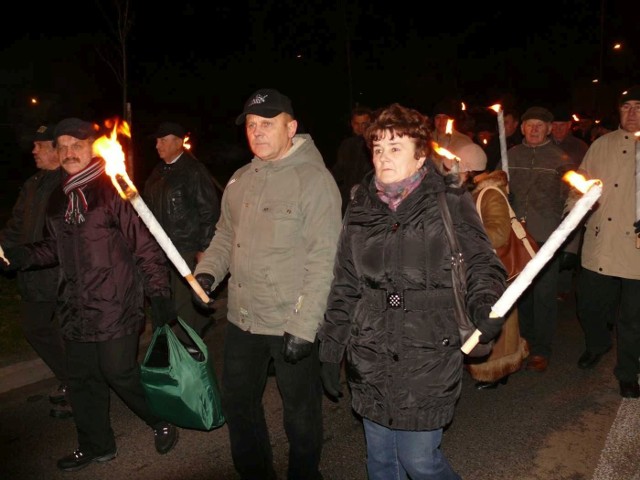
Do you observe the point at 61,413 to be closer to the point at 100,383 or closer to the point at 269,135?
the point at 100,383

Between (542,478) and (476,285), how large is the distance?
182 centimetres

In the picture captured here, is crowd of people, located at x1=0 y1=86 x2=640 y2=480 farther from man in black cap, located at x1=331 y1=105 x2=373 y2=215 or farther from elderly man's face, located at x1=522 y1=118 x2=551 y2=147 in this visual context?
man in black cap, located at x1=331 y1=105 x2=373 y2=215

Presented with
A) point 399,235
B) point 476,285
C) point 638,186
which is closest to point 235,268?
point 399,235

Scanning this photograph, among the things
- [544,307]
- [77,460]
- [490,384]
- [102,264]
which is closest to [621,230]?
[544,307]

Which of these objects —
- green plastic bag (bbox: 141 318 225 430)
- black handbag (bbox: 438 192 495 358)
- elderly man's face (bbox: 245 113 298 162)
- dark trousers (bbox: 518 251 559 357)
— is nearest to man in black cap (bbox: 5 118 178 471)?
green plastic bag (bbox: 141 318 225 430)

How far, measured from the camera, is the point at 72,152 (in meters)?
3.89

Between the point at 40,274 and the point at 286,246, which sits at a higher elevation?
the point at 286,246

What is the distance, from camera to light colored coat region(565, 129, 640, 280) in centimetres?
491

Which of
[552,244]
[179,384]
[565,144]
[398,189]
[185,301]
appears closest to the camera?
[552,244]

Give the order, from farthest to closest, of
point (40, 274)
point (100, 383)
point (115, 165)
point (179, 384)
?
point (40, 274)
point (100, 383)
point (179, 384)
point (115, 165)

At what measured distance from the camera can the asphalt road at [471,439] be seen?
4016 mm

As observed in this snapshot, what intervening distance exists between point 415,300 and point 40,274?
3174 millimetres

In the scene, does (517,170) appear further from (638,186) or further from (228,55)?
(228,55)

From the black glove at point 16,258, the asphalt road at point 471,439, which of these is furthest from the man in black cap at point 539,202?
the black glove at point 16,258
